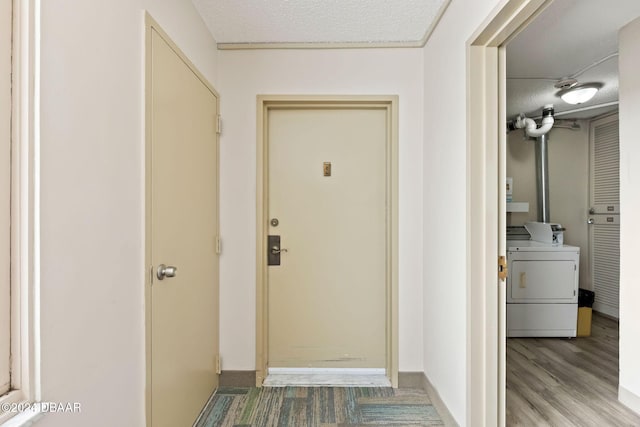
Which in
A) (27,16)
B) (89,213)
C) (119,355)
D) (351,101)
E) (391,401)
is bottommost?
(391,401)

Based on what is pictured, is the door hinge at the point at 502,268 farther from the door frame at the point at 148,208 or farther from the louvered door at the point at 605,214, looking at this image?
the louvered door at the point at 605,214

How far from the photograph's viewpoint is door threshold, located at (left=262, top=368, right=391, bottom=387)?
2.20m

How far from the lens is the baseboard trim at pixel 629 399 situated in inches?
77.1

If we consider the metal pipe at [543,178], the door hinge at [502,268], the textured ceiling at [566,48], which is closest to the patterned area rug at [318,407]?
the door hinge at [502,268]

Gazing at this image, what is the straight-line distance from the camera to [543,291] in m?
3.05

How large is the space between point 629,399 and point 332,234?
214cm

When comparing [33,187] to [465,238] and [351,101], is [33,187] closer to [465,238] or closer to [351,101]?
[465,238]

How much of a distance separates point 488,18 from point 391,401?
7.05 ft

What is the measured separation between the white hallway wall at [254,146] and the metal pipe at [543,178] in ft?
7.80

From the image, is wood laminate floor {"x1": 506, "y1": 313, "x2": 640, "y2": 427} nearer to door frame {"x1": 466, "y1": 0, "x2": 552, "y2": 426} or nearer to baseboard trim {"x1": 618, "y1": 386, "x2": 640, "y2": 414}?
baseboard trim {"x1": 618, "y1": 386, "x2": 640, "y2": 414}

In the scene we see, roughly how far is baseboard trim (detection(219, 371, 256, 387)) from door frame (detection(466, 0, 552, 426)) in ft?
4.51

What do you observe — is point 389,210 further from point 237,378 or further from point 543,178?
point 543,178

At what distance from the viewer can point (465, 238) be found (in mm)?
1545

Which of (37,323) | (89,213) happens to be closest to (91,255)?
(89,213)
